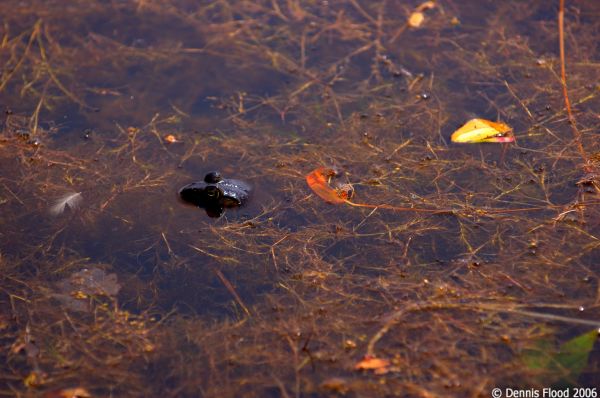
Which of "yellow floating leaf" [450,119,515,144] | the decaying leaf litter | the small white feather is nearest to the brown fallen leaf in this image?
the decaying leaf litter

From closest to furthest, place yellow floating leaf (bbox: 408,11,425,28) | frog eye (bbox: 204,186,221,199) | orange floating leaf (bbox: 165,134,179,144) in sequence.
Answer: frog eye (bbox: 204,186,221,199) → orange floating leaf (bbox: 165,134,179,144) → yellow floating leaf (bbox: 408,11,425,28)

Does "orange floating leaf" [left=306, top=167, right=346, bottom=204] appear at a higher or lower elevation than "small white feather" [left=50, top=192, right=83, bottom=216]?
higher

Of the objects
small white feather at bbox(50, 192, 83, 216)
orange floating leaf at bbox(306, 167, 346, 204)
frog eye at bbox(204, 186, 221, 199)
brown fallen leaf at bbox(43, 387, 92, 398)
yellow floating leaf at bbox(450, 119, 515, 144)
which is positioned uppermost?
yellow floating leaf at bbox(450, 119, 515, 144)

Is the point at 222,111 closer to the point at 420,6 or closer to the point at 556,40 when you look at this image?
the point at 420,6

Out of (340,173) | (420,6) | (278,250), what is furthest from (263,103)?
(420,6)

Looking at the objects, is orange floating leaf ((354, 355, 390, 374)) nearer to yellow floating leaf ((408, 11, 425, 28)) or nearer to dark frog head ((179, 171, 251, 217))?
dark frog head ((179, 171, 251, 217))
